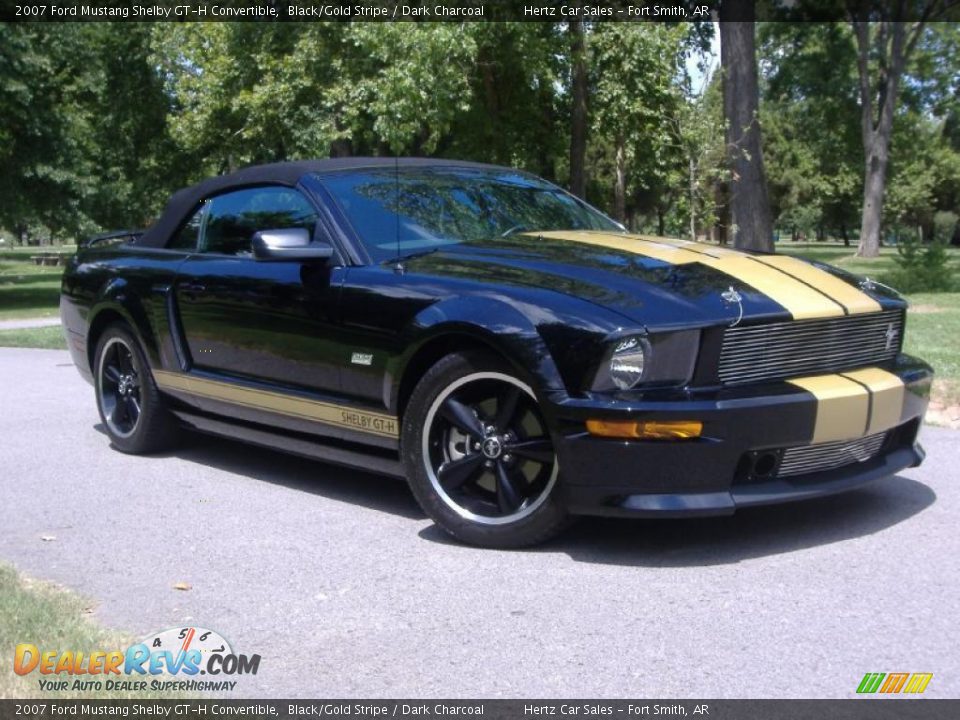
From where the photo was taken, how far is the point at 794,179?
69.1 metres

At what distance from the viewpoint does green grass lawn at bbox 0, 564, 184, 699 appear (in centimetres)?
318

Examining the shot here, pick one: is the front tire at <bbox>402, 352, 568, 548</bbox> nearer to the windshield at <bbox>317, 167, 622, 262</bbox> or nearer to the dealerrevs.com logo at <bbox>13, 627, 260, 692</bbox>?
the windshield at <bbox>317, 167, 622, 262</bbox>

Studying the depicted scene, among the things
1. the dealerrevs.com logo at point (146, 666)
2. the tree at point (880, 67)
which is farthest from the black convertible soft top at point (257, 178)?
the tree at point (880, 67)

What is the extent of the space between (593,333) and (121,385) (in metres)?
3.58

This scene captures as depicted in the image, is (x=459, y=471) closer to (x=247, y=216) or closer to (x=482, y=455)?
(x=482, y=455)

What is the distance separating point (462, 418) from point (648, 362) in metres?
0.83

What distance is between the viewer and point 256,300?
5523 mm

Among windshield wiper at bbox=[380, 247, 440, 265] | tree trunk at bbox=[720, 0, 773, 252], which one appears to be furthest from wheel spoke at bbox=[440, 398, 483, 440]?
tree trunk at bbox=[720, 0, 773, 252]

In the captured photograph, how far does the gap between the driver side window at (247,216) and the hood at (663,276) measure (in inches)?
34.1

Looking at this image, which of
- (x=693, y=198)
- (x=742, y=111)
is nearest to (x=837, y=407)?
(x=693, y=198)

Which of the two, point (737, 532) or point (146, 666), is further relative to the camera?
point (737, 532)

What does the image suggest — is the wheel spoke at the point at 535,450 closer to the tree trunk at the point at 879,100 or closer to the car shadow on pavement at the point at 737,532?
the car shadow on pavement at the point at 737,532

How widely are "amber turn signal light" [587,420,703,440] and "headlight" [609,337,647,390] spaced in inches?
6.1

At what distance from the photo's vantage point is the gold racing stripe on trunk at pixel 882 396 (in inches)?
178
